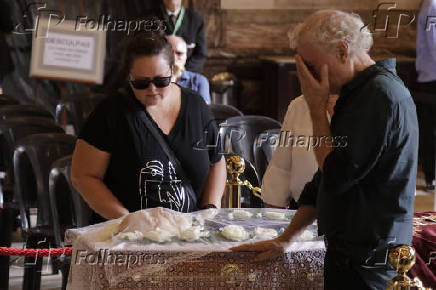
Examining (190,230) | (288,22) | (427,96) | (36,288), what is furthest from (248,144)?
(288,22)

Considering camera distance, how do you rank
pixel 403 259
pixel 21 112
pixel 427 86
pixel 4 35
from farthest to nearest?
pixel 4 35
pixel 427 86
pixel 21 112
pixel 403 259

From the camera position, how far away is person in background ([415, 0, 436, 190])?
9.02m

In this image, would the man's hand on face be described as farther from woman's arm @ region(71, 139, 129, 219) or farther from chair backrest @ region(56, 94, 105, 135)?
chair backrest @ region(56, 94, 105, 135)

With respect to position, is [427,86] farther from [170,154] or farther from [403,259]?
[403,259]

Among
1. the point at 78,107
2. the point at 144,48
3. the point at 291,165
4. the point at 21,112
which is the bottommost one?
the point at 78,107

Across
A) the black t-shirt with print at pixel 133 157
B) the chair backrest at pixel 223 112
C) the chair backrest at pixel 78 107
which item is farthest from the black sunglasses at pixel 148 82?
Result: the chair backrest at pixel 78 107

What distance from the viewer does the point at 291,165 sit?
3891 millimetres

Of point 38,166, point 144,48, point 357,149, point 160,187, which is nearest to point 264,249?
point 357,149

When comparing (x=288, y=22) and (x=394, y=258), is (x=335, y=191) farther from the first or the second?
(x=288, y=22)

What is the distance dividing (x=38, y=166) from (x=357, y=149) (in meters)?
3.12

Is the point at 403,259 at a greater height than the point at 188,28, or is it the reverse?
the point at 403,259

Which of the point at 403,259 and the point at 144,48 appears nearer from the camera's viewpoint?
the point at 403,259

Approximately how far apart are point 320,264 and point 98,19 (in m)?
9.03

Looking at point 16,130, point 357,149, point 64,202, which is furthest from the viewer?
point 16,130
